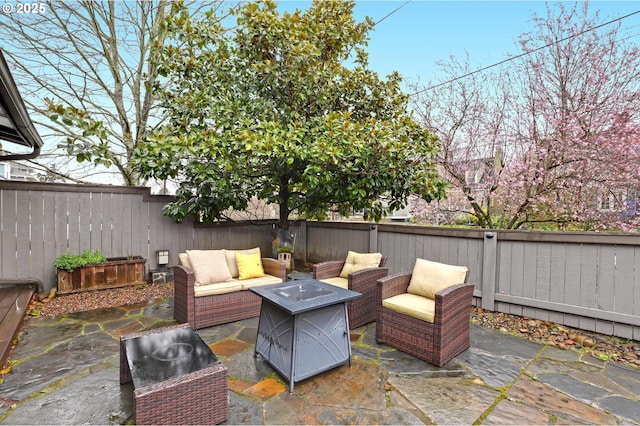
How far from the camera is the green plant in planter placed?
4.74m

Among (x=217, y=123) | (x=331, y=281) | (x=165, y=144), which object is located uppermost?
(x=217, y=123)

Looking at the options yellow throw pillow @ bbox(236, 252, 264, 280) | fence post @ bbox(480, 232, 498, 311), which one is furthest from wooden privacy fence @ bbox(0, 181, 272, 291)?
fence post @ bbox(480, 232, 498, 311)

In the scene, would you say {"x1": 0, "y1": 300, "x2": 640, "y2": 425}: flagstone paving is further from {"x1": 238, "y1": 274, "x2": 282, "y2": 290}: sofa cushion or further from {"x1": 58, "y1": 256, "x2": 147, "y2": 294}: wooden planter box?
{"x1": 58, "y1": 256, "x2": 147, "y2": 294}: wooden planter box

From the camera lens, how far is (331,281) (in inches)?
160

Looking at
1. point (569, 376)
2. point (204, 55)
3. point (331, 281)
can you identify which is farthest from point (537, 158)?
point (204, 55)

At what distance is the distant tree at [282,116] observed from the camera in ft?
14.4

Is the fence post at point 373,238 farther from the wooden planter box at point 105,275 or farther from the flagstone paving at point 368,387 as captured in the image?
the wooden planter box at point 105,275

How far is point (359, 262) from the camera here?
419 centimetres

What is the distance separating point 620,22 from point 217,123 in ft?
21.6

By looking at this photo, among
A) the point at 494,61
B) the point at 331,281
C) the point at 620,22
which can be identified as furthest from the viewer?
the point at 494,61

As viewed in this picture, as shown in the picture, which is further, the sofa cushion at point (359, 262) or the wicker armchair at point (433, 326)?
the sofa cushion at point (359, 262)

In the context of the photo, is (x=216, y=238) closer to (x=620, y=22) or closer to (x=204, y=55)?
(x=204, y=55)

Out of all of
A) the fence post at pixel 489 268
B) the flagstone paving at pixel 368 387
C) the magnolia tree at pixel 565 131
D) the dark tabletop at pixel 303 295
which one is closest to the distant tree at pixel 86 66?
the flagstone paving at pixel 368 387

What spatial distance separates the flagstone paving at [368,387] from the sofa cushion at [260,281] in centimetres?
75
